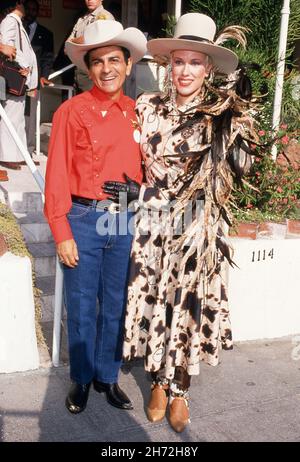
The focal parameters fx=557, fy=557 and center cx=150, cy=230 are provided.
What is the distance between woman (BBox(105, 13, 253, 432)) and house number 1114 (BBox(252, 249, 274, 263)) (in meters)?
1.07

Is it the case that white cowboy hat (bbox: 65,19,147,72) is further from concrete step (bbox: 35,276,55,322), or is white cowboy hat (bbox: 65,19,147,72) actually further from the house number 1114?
concrete step (bbox: 35,276,55,322)

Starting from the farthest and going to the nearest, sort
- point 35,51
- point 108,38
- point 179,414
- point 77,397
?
1. point 35,51
2. point 77,397
3. point 179,414
4. point 108,38

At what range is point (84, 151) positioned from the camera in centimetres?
299

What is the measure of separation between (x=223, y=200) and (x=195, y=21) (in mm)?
986

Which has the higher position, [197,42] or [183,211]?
[197,42]

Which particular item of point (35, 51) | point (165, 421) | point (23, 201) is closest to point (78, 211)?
point (165, 421)

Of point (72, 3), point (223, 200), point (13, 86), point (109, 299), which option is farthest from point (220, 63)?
point (72, 3)

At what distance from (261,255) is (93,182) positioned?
173cm

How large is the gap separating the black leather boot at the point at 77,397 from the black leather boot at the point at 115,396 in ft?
0.43

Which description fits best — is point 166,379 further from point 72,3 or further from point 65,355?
point 72,3

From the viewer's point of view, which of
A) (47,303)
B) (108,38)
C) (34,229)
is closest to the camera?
(108,38)

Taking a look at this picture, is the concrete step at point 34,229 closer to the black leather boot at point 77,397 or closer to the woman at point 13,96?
the woman at point 13,96

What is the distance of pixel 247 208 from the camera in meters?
4.59

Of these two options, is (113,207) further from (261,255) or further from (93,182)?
(261,255)
